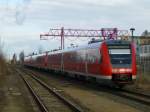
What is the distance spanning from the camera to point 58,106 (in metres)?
21.2

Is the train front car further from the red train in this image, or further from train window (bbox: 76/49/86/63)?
train window (bbox: 76/49/86/63)

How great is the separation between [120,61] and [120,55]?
0.43 meters

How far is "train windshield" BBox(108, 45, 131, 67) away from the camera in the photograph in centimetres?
2827

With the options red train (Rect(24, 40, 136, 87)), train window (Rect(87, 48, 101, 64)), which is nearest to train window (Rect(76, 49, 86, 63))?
train window (Rect(87, 48, 101, 64))

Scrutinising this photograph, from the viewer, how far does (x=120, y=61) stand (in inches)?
1115

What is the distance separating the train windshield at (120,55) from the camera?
28266mm

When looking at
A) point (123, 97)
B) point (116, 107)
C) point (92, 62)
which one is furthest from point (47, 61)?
point (116, 107)

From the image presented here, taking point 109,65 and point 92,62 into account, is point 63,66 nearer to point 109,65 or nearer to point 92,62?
point 92,62

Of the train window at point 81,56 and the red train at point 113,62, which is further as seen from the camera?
the train window at point 81,56

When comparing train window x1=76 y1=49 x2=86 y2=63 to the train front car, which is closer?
the train front car

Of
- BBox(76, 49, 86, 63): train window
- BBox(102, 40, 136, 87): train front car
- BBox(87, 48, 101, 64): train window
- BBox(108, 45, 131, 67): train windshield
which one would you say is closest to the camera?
BBox(102, 40, 136, 87): train front car

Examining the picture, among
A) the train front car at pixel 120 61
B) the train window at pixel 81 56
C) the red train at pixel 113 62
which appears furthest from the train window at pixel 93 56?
the train window at pixel 81 56

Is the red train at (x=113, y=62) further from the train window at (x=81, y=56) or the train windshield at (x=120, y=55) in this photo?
the train window at (x=81, y=56)

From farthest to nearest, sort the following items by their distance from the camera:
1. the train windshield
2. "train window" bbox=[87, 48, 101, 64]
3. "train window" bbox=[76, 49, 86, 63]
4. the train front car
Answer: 1. "train window" bbox=[76, 49, 86, 63]
2. "train window" bbox=[87, 48, 101, 64]
3. the train windshield
4. the train front car
